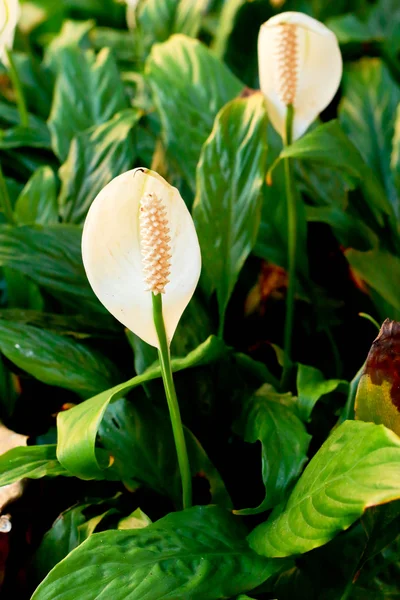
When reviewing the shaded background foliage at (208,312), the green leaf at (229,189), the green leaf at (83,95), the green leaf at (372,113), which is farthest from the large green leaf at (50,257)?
the green leaf at (372,113)

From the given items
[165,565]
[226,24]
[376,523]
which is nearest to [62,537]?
[165,565]

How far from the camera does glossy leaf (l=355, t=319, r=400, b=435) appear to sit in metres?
0.41

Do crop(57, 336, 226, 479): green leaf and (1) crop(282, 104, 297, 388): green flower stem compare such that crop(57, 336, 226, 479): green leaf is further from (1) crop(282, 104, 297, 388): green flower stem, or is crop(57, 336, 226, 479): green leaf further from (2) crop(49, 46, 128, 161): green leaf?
(2) crop(49, 46, 128, 161): green leaf

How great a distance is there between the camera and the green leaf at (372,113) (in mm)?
808

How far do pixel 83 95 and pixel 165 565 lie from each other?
24.1 inches

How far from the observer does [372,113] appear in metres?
0.84

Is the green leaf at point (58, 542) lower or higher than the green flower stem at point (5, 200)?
lower

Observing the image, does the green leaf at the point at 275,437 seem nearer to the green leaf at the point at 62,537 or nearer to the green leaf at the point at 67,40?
the green leaf at the point at 62,537

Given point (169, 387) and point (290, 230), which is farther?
point (290, 230)

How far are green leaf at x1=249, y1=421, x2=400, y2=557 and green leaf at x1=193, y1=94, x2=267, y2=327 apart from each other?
0.20 meters

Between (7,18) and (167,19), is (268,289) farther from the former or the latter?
(167,19)

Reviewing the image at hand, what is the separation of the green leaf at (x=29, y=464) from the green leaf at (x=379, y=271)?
0.30 m

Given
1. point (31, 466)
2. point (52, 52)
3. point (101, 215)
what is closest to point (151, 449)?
point (31, 466)

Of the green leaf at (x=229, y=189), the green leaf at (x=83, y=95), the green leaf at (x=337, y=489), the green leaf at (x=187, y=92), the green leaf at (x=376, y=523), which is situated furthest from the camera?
the green leaf at (x=83, y=95)
